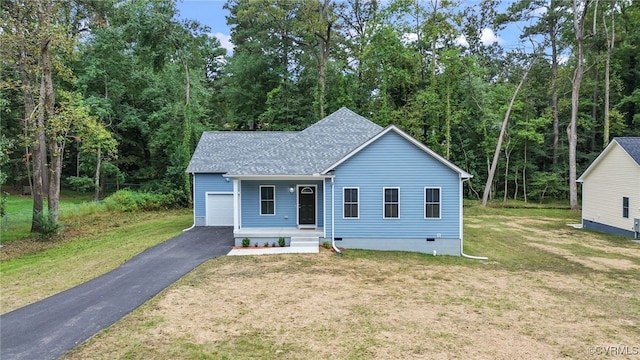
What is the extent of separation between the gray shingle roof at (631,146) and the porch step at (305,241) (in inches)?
593

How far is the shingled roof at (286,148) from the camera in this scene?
48.8ft

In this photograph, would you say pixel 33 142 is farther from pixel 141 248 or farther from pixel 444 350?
pixel 444 350

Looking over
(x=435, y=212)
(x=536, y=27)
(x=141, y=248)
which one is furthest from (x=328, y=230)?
(x=536, y=27)

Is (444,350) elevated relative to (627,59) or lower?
lower

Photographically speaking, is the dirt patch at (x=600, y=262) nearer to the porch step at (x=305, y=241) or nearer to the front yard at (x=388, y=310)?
the front yard at (x=388, y=310)

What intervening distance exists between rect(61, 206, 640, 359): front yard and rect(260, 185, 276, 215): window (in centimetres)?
340

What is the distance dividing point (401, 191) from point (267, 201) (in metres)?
5.49

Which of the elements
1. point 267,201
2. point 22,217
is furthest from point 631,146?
point 22,217

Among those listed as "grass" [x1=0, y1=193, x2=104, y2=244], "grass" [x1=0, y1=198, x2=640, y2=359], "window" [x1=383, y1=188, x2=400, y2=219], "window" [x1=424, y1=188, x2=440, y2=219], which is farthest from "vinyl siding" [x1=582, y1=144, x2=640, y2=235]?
"grass" [x1=0, y1=193, x2=104, y2=244]

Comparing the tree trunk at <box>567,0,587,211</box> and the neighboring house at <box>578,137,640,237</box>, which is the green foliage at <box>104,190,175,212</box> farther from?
the tree trunk at <box>567,0,587,211</box>

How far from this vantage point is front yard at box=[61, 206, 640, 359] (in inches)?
244

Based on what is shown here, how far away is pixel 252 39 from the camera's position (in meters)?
33.8

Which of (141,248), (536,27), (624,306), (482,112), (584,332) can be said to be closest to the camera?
(584,332)

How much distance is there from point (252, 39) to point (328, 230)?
83.7ft
